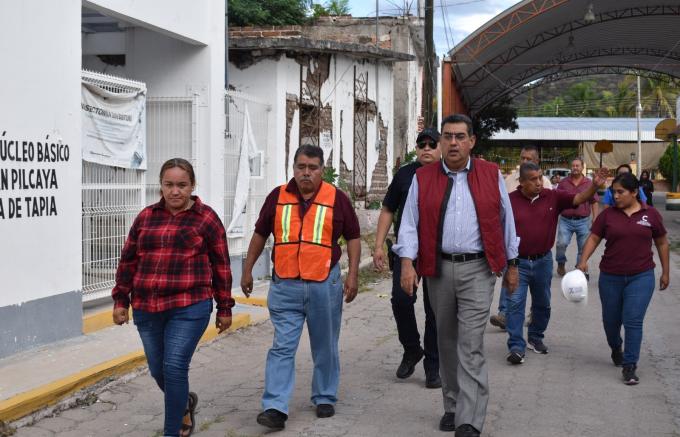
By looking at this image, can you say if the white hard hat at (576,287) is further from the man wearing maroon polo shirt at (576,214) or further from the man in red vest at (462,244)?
the man wearing maroon polo shirt at (576,214)

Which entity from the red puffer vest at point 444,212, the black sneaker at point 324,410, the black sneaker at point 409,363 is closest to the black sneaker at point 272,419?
the black sneaker at point 324,410

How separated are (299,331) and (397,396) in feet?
4.01

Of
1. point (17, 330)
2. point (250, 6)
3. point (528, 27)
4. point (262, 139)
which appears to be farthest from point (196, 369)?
point (528, 27)

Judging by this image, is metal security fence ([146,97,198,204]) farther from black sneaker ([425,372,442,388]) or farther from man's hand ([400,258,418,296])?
man's hand ([400,258,418,296])

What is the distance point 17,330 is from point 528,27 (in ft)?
98.7

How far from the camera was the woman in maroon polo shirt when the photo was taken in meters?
7.68

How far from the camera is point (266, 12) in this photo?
98.8 ft

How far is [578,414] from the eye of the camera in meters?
6.45

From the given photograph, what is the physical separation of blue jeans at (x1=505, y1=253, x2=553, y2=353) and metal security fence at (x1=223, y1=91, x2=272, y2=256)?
511cm

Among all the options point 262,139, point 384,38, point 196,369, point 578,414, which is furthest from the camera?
point 384,38

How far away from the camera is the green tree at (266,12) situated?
95.9ft

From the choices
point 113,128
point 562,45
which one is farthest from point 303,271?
point 562,45

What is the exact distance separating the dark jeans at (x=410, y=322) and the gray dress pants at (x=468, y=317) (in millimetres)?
1175

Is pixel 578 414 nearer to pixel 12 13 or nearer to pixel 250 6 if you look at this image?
pixel 12 13
